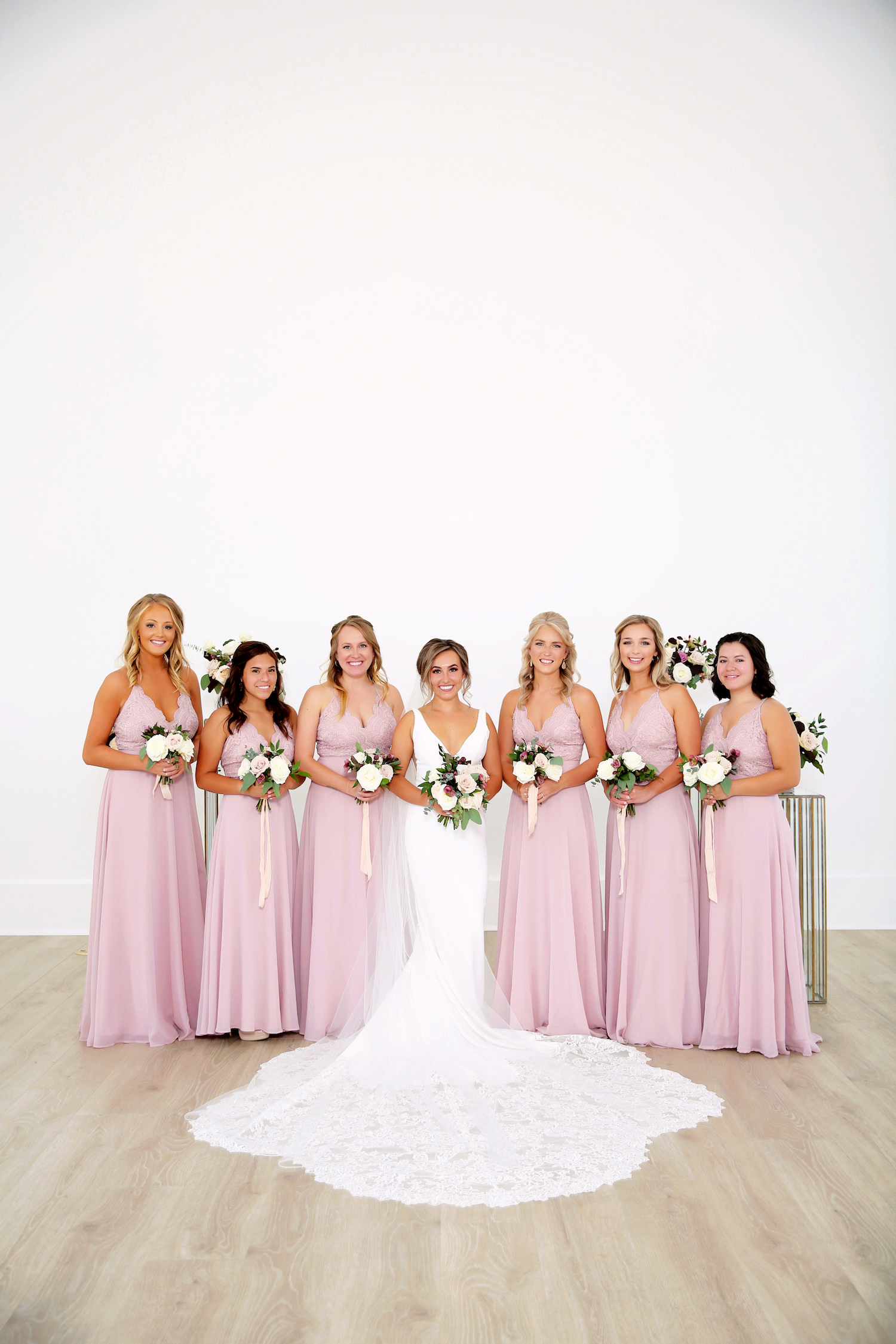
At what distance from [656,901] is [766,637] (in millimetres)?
3549

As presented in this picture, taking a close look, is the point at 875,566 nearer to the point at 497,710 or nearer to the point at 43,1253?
the point at 497,710

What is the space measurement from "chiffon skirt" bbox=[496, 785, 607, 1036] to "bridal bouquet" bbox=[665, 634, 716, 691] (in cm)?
84

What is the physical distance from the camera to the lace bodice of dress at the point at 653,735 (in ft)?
16.8

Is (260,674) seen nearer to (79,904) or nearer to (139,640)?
(139,640)

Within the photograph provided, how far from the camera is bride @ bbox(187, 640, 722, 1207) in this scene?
11.8 ft

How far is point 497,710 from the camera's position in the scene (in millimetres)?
7863

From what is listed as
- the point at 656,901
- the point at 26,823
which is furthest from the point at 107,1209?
the point at 26,823

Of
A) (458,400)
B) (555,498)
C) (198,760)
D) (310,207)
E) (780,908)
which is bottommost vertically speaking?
(780,908)

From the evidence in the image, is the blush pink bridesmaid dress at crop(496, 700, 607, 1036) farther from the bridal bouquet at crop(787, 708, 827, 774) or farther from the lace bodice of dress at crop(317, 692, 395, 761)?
the bridal bouquet at crop(787, 708, 827, 774)

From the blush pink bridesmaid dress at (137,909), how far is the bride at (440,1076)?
86 cm

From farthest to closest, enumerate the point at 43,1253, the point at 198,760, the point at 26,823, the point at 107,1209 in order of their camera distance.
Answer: the point at 26,823
the point at 198,760
the point at 107,1209
the point at 43,1253

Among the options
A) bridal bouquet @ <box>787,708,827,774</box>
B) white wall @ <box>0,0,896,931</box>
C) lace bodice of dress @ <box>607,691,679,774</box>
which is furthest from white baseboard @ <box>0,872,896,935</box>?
lace bodice of dress @ <box>607,691,679,774</box>

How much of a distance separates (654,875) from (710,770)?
67 cm

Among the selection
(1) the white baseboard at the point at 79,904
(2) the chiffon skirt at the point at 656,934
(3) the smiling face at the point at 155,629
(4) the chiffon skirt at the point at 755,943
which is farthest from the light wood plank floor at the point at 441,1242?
(1) the white baseboard at the point at 79,904
